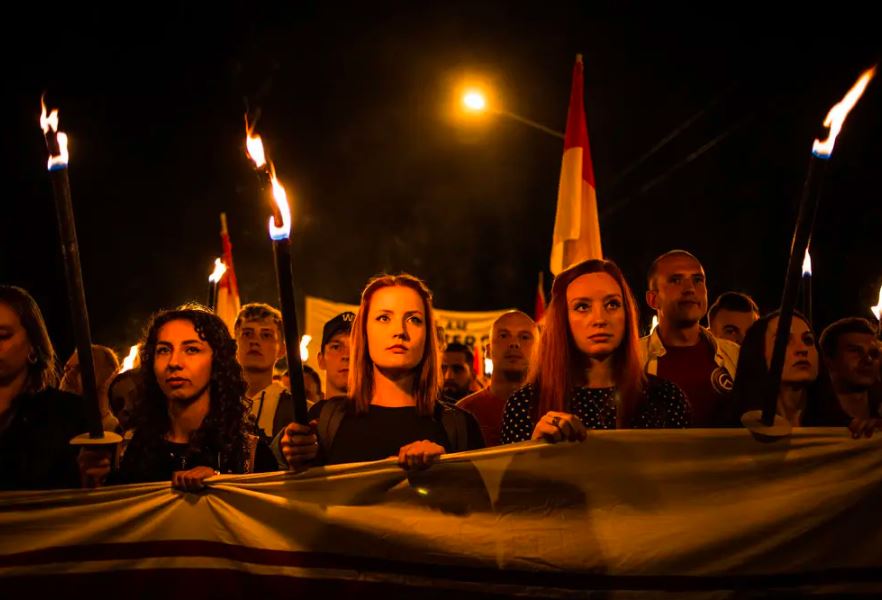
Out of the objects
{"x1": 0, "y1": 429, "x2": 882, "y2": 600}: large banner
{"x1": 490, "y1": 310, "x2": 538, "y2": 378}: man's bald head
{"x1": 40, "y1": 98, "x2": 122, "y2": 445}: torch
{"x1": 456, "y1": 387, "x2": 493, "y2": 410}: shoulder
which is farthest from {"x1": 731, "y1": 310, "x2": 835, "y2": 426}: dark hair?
{"x1": 40, "y1": 98, "x2": 122, "y2": 445}: torch

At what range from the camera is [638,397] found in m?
3.30

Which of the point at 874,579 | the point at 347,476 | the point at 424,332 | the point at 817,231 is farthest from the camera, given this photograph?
the point at 817,231

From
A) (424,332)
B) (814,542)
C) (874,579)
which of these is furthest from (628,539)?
(424,332)

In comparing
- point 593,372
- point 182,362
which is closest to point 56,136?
point 182,362

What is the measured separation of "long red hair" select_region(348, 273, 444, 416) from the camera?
3.45m

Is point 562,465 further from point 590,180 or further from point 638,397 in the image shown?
point 590,180

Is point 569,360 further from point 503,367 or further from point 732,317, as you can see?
point 732,317

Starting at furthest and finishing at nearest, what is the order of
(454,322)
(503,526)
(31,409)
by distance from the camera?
(454,322), (31,409), (503,526)

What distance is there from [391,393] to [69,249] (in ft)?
4.95

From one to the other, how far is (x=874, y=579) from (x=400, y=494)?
1603 millimetres

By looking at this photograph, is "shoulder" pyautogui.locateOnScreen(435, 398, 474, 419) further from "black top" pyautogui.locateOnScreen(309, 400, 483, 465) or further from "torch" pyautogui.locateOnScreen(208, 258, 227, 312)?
"torch" pyautogui.locateOnScreen(208, 258, 227, 312)

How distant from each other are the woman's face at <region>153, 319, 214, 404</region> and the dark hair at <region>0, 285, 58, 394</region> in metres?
0.50

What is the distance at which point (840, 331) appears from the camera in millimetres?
4719

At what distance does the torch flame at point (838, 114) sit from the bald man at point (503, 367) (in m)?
2.95
